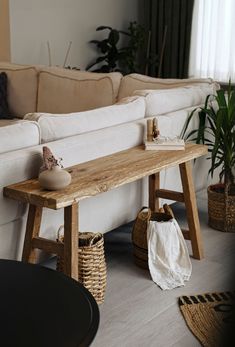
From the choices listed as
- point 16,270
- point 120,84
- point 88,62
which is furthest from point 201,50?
point 16,270

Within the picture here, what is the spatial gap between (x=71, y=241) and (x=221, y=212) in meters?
1.34

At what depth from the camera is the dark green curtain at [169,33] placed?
5.86 meters

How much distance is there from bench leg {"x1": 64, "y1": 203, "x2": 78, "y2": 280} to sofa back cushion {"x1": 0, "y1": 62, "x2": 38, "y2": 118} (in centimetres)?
221

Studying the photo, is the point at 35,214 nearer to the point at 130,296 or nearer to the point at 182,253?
the point at 130,296

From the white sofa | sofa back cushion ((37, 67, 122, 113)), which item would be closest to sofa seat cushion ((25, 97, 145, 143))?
the white sofa

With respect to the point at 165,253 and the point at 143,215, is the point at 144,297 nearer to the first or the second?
the point at 165,253

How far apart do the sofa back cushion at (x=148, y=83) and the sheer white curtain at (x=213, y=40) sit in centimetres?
174

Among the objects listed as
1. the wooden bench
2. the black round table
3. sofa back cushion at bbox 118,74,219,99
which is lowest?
the wooden bench

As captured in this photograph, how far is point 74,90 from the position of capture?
406cm

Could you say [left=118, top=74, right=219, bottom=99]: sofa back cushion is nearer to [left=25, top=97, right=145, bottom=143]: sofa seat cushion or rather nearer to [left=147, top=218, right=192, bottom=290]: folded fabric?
[left=25, top=97, right=145, bottom=143]: sofa seat cushion

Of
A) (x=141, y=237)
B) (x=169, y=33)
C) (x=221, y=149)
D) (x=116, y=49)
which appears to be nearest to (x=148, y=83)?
(x=221, y=149)

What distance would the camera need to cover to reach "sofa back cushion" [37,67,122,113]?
154 inches

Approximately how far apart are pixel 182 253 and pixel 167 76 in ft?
12.1

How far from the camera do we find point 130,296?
8.54 ft
